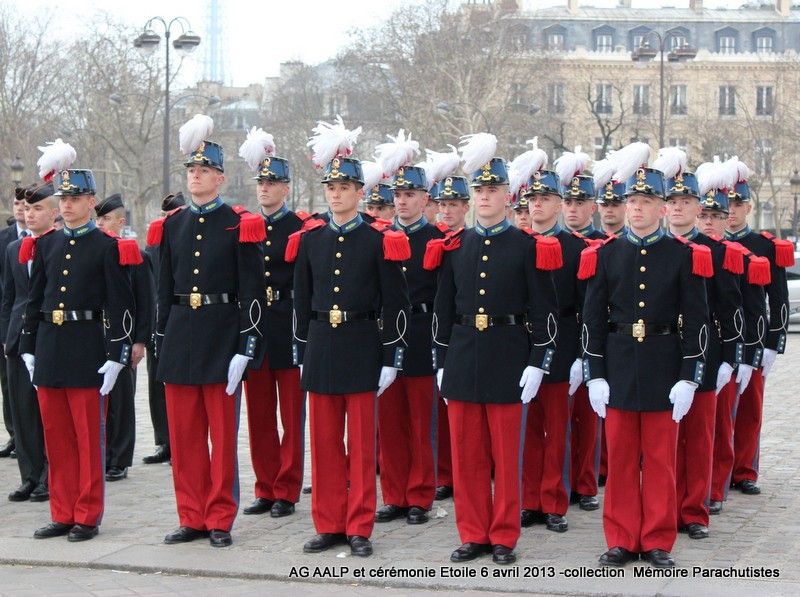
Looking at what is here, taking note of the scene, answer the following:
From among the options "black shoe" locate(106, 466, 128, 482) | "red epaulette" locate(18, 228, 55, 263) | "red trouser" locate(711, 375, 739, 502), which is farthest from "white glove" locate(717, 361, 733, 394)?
"black shoe" locate(106, 466, 128, 482)

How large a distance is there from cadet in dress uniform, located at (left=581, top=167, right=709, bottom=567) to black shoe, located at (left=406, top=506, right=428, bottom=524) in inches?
65.0

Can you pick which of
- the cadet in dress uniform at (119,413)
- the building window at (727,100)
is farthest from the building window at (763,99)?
the cadet in dress uniform at (119,413)

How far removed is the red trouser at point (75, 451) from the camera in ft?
27.8

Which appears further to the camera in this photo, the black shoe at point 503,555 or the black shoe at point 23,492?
the black shoe at point 23,492

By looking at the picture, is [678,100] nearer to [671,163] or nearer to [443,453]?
[443,453]

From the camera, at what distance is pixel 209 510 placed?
833cm

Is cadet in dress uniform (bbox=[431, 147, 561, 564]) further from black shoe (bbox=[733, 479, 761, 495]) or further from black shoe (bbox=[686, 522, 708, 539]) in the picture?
black shoe (bbox=[733, 479, 761, 495])

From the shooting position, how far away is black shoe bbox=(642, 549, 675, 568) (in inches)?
297

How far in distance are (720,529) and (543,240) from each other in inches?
94.5

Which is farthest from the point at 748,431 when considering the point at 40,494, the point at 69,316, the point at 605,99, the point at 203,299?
the point at 605,99

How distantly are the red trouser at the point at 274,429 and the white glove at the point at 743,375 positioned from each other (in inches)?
122

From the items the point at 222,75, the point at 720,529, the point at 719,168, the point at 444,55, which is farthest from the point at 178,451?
the point at 222,75

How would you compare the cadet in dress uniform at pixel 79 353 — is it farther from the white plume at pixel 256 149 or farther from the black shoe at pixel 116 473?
the black shoe at pixel 116 473

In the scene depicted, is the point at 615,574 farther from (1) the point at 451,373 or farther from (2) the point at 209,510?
(2) the point at 209,510
